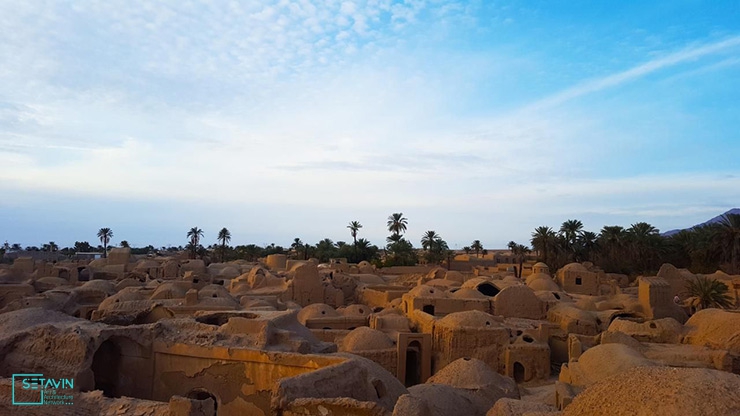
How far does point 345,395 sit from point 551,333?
47.1ft

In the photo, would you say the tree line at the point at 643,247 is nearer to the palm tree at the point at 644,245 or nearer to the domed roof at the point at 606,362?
the palm tree at the point at 644,245

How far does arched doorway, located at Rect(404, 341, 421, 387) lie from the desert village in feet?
0.21

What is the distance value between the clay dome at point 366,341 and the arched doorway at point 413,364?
0.95 m

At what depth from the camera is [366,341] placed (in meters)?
18.1

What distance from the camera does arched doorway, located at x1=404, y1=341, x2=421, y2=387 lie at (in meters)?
18.9

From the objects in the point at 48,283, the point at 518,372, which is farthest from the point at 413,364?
the point at 48,283

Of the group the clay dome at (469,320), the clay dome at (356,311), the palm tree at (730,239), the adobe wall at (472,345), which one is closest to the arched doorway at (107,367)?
the adobe wall at (472,345)

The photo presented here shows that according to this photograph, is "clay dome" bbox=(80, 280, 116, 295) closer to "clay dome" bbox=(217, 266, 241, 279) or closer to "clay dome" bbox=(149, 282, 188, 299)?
"clay dome" bbox=(149, 282, 188, 299)

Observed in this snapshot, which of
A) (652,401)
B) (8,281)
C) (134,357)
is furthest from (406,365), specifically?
(8,281)

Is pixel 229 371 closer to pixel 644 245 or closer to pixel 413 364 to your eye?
pixel 413 364

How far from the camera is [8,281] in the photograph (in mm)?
31812

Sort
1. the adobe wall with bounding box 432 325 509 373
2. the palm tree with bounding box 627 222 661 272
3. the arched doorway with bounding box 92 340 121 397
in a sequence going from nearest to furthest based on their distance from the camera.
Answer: the arched doorway with bounding box 92 340 121 397
the adobe wall with bounding box 432 325 509 373
the palm tree with bounding box 627 222 661 272

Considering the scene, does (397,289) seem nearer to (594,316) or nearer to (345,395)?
(594,316)

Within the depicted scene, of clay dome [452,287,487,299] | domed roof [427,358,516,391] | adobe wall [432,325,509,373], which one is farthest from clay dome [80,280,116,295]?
domed roof [427,358,516,391]
